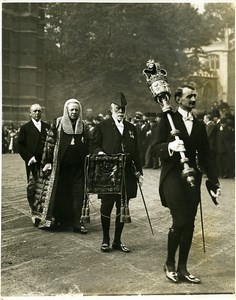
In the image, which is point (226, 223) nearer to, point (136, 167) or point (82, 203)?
point (136, 167)

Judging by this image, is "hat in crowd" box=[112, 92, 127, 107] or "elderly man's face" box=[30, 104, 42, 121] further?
"elderly man's face" box=[30, 104, 42, 121]

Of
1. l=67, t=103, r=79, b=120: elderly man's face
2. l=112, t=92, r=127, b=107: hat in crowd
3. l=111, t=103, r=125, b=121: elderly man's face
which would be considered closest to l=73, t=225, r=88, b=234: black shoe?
l=67, t=103, r=79, b=120: elderly man's face

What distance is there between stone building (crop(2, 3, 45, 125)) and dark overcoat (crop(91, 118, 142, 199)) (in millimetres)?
797

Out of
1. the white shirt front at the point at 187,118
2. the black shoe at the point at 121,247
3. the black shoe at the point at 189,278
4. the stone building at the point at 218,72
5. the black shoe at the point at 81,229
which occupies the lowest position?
the black shoe at the point at 189,278

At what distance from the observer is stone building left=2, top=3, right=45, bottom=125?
159 inches

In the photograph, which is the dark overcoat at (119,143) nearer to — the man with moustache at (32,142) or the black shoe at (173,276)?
the black shoe at (173,276)

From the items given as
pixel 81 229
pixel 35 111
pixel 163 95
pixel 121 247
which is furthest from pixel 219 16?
pixel 81 229

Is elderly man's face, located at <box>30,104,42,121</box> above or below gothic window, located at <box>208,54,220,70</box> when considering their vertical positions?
below

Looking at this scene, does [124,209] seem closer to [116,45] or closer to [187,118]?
[187,118]

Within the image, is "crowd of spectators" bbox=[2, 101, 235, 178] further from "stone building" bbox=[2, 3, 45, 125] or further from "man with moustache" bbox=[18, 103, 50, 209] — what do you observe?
"stone building" bbox=[2, 3, 45, 125]

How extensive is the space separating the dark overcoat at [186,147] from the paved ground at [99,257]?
641 mm

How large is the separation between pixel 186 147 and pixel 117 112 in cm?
81

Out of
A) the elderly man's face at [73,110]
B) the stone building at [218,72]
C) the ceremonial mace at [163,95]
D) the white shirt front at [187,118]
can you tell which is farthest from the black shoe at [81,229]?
the stone building at [218,72]

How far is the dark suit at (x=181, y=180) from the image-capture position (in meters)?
3.31
